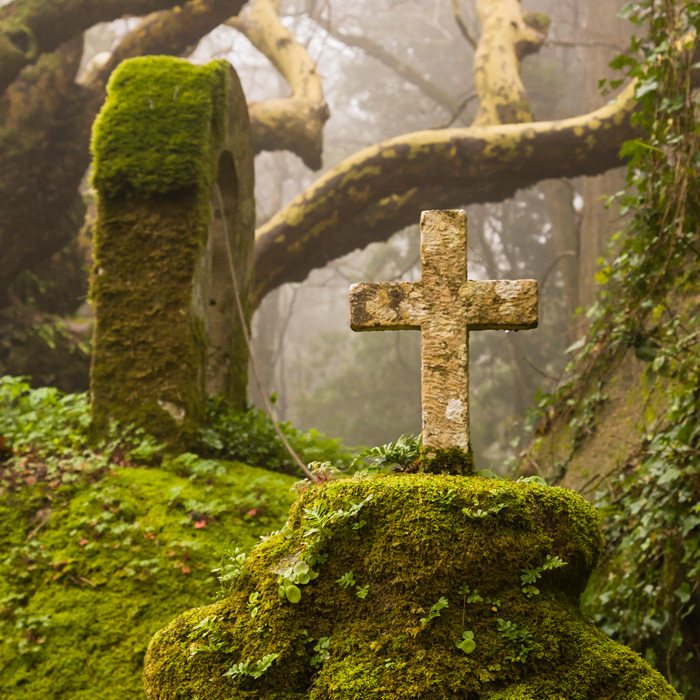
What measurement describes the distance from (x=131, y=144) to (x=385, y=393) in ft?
57.5

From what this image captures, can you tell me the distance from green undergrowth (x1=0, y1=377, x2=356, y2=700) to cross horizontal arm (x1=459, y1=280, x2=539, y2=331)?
1.61m

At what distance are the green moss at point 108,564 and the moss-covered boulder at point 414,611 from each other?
132 cm

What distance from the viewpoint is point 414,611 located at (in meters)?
1.99

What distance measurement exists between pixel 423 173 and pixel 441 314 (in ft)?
26.5

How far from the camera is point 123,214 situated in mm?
5285

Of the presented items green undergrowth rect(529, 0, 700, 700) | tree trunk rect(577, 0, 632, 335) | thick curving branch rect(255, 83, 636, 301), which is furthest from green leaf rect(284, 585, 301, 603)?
tree trunk rect(577, 0, 632, 335)

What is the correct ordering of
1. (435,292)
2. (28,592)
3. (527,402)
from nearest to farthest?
(435,292) → (28,592) → (527,402)

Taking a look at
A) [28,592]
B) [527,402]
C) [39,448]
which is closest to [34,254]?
[39,448]

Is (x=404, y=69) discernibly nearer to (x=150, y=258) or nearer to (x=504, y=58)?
(x=504, y=58)

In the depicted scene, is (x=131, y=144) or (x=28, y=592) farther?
(x=131, y=144)

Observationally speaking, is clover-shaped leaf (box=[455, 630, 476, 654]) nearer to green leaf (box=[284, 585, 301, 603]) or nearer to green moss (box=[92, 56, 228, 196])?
green leaf (box=[284, 585, 301, 603])

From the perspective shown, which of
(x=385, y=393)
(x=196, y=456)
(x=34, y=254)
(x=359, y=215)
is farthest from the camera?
(x=385, y=393)

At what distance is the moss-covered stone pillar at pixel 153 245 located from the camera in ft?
16.8

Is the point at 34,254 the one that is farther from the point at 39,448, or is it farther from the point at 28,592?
the point at 28,592
